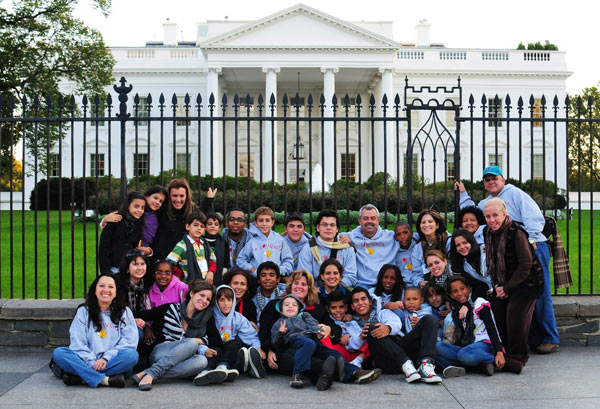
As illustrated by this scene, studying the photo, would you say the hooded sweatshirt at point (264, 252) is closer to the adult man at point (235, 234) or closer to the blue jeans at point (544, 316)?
the adult man at point (235, 234)

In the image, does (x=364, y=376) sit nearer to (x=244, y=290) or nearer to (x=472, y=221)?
(x=244, y=290)

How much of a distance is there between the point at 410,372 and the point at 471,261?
1.22 m

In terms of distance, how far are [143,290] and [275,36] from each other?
32593 mm

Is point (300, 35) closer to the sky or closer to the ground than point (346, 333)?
closer to the sky

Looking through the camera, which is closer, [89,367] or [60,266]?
[89,367]

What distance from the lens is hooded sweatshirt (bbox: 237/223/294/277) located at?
18.9 feet

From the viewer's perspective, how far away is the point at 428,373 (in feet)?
15.3

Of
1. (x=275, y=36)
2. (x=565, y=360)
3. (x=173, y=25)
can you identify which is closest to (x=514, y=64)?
(x=275, y=36)

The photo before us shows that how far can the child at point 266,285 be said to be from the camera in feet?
17.4

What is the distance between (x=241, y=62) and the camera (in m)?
36.5

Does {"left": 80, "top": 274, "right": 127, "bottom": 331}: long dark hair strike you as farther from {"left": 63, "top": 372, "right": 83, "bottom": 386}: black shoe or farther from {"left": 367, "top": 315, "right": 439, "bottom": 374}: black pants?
{"left": 367, "top": 315, "right": 439, "bottom": 374}: black pants

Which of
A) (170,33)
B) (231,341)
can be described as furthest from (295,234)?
(170,33)

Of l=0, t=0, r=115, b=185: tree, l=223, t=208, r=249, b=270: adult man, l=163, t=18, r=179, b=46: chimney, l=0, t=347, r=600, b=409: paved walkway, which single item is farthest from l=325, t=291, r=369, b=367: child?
l=163, t=18, r=179, b=46: chimney

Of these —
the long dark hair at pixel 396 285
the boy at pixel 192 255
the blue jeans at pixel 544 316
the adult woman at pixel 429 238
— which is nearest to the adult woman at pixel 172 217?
the boy at pixel 192 255
